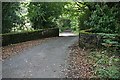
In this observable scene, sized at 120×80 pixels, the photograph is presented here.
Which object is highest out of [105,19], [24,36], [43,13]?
[43,13]

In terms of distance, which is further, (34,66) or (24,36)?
(24,36)

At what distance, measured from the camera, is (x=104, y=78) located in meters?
7.41

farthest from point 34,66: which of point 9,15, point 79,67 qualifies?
point 9,15

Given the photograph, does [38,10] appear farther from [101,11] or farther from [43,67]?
[43,67]

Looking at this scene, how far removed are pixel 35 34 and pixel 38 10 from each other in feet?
15.5

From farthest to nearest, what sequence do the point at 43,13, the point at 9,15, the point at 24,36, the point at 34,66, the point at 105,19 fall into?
1. the point at 43,13
2. the point at 9,15
3. the point at 24,36
4. the point at 105,19
5. the point at 34,66

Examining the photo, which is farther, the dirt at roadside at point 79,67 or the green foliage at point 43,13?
the green foliage at point 43,13

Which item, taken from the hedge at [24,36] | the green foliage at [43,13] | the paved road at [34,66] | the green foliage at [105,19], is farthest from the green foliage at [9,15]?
the paved road at [34,66]

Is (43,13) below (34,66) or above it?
above

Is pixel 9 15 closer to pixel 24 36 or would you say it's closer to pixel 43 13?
pixel 24 36

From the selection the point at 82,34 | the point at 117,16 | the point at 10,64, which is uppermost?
the point at 117,16

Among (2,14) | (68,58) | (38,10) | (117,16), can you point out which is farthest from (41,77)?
(38,10)

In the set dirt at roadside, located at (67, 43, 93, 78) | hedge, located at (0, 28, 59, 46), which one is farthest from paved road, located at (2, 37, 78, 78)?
hedge, located at (0, 28, 59, 46)

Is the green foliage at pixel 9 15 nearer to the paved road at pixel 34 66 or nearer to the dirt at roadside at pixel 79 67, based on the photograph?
the paved road at pixel 34 66
